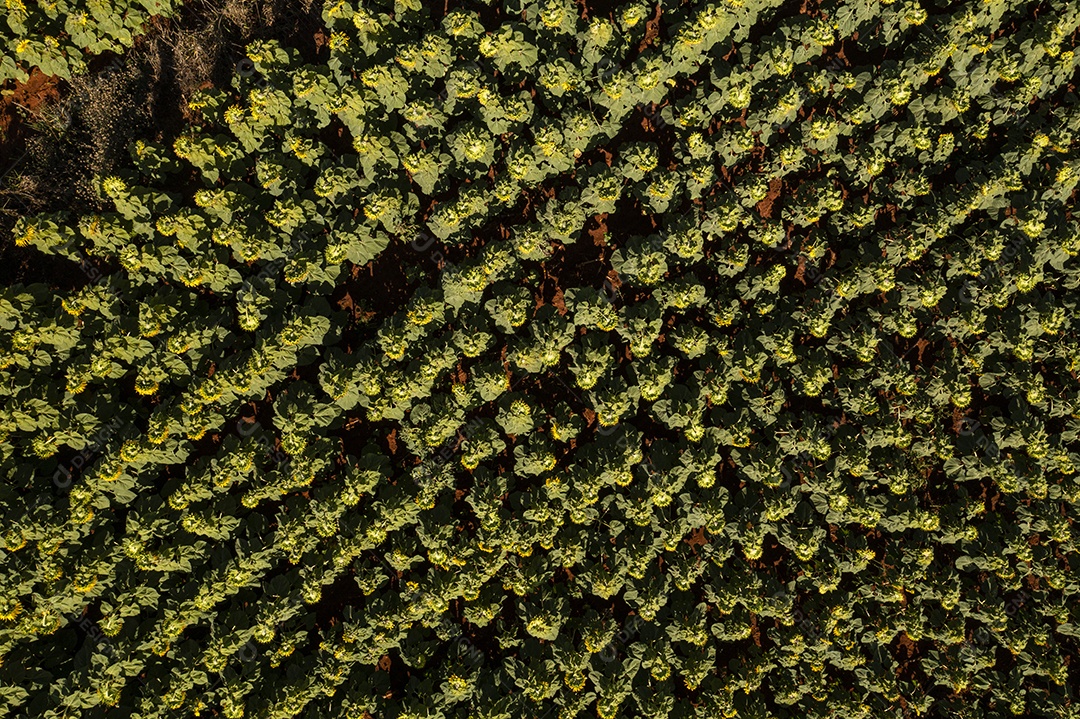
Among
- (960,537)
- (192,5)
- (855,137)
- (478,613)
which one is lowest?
(960,537)

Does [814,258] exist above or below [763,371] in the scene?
above

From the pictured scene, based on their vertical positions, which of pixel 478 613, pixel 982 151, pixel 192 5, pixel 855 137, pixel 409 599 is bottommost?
pixel 478 613

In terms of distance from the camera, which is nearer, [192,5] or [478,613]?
[478,613]

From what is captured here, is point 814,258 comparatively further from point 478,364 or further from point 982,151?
point 478,364

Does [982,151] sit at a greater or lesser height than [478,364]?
lesser

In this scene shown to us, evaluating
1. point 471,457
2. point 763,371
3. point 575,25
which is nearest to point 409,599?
point 471,457

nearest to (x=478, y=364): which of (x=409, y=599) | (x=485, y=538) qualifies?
(x=485, y=538)

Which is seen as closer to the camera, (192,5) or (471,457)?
(471,457)

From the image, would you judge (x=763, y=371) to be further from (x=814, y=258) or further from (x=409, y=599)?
(x=409, y=599)
